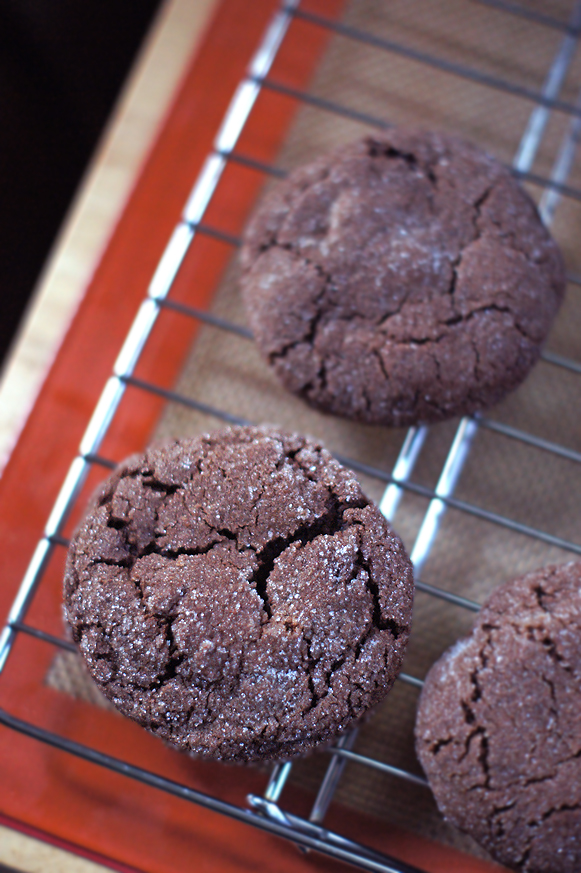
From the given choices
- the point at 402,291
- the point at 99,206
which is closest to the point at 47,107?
the point at 99,206

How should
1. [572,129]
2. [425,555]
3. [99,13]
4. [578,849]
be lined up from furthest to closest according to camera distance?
[99,13] < [572,129] < [425,555] < [578,849]

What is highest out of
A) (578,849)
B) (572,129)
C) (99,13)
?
(99,13)

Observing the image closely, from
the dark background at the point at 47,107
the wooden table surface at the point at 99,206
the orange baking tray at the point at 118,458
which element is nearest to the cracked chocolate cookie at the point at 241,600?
the orange baking tray at the point at 118,458

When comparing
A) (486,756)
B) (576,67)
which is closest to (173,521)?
(486,756)

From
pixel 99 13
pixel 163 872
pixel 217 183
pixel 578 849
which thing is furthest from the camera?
pixel 99 13

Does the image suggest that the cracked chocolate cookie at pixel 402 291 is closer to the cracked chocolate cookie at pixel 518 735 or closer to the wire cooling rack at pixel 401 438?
the wire cooling rack at pixel 401 438

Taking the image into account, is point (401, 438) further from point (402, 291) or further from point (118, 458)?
point (118, 458)

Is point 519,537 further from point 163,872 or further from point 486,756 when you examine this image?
point 163,872

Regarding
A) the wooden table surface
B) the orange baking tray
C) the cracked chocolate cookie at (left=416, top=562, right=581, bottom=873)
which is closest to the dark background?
the wooden table surface
